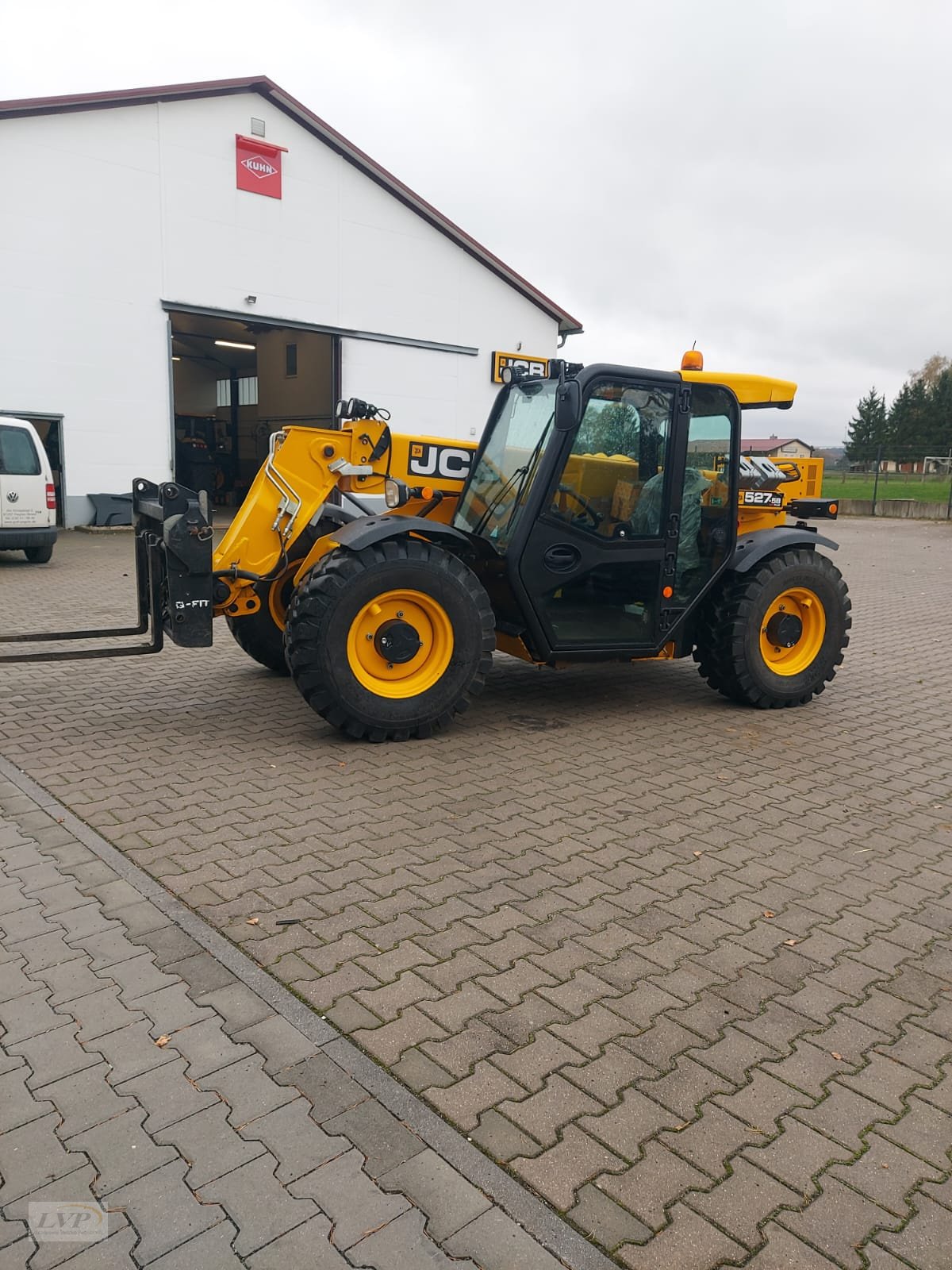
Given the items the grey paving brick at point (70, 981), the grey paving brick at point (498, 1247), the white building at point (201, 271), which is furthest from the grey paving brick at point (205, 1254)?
the white building at point (201, 271)

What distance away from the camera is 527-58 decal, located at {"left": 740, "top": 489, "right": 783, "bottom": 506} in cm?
706

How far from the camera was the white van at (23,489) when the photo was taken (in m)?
13.4

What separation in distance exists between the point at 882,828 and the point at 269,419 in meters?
26.9

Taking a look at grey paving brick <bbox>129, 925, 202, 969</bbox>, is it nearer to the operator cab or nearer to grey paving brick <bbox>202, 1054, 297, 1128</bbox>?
grey paving brick <bbox>202, 1054, 297, 1128</bbox>

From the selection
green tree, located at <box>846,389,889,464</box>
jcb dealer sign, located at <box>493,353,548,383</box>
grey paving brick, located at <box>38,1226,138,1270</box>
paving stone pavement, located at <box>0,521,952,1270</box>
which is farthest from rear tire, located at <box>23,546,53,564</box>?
green tree, located at <box>846,389,889,464</box>

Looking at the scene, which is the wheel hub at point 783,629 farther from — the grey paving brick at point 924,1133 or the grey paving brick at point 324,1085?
the grey paving brick at point 324,1085

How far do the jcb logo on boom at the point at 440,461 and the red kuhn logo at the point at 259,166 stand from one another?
15.8 m

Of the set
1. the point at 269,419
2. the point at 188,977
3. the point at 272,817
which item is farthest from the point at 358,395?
the point at 188,977

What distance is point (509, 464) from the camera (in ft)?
20.8

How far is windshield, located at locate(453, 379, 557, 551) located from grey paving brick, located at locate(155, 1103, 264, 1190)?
4.06 metres

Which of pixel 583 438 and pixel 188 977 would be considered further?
pixel 583 438

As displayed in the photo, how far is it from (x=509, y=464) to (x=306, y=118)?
55.4 ft

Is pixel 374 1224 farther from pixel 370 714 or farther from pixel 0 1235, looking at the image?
pixel 370 714

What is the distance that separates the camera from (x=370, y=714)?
571 cm
